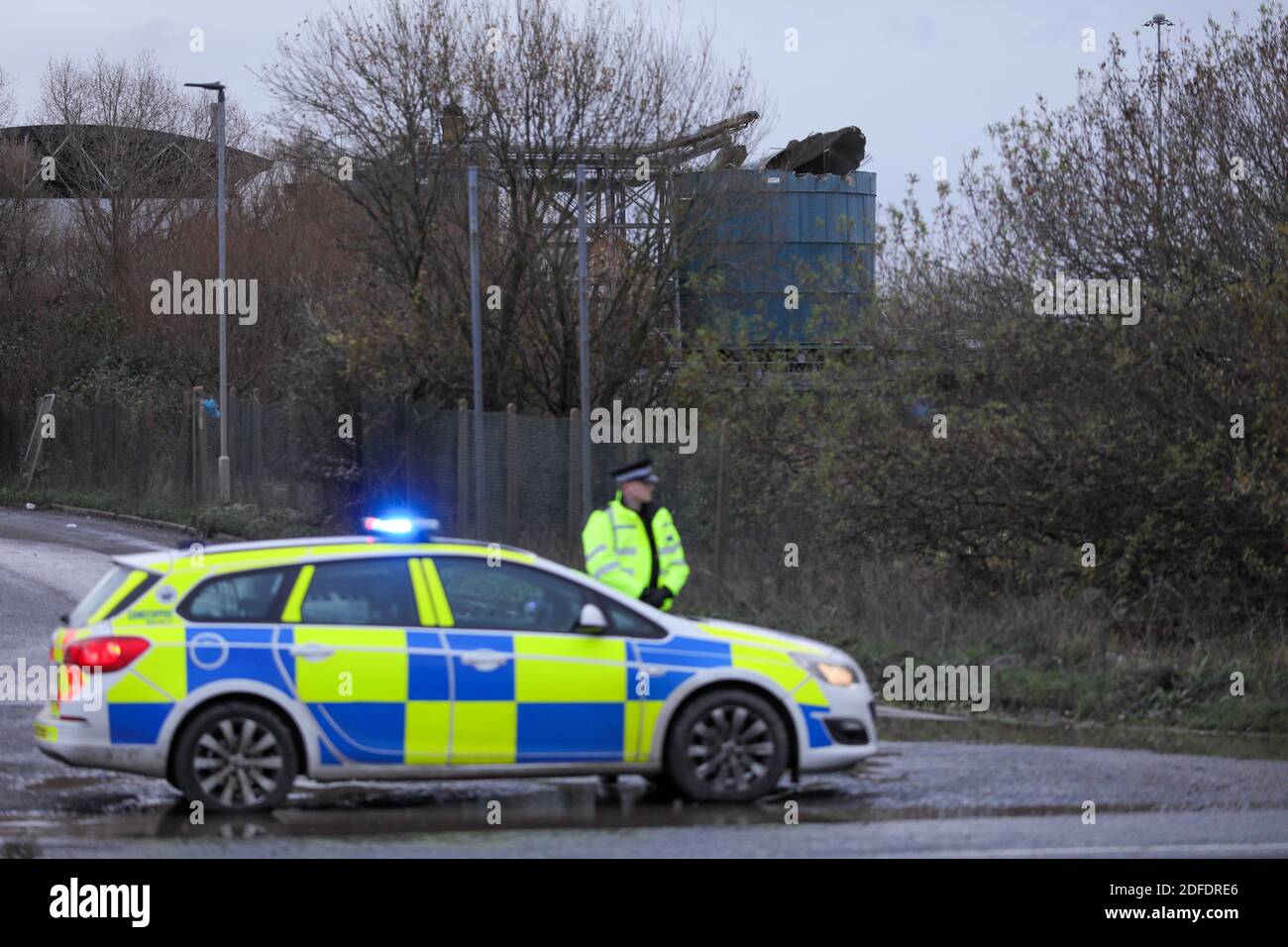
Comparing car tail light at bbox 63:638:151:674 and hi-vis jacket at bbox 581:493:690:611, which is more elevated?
hi-vis jacket at bbox 581:493:690:611

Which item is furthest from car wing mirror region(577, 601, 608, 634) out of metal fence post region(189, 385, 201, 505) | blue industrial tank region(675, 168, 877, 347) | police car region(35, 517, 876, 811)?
metal fence post region(189, 385, 201, 505)

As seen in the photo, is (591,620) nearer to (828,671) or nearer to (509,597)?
(509,597)

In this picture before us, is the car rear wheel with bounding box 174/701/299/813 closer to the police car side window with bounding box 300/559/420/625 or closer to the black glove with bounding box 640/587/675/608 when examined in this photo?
the police car side window with bounding box 300/559/420/625

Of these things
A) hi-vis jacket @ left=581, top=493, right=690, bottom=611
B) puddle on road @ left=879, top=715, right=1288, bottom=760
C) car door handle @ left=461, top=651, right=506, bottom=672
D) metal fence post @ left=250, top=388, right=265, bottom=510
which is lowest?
puddle on road @ left=879, top=715, right=1288, bottom=760

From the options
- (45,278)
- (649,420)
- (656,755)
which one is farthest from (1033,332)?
(45,278)

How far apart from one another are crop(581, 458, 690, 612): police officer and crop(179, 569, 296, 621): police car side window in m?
2.12

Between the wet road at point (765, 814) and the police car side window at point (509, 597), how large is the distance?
3.22ft

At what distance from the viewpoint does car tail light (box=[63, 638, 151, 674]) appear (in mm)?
9000

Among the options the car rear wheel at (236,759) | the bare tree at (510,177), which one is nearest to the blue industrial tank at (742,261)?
the bare tree at (510,177)

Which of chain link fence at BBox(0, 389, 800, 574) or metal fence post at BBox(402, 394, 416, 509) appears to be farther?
metal fence post at BBox(402, 394, 416, 509)

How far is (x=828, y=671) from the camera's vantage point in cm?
968

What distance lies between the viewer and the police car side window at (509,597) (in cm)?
945

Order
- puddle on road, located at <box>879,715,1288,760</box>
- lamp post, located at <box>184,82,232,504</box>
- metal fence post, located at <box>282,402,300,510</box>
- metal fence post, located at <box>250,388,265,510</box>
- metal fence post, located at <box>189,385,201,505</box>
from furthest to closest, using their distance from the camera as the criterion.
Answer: metal fence post, located at <box>189,385,201,505</box> < metal fence post, located at <box>250,388,265,510</box> < lamp post, located at <box>184,82,232,504</box> < metal fence post, located at <box>282,402,300,510</box> < puddle on road, located at <box>879,715,1288,760</box>

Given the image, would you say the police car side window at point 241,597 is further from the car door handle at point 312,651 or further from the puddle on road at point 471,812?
the puddle on road at point 471,812
